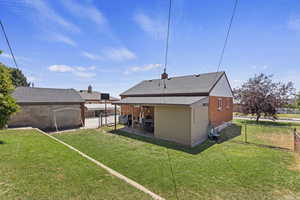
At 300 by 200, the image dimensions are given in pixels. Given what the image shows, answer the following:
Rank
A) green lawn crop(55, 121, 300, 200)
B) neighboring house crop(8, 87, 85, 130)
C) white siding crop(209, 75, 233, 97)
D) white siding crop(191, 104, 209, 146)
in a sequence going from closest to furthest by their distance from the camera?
green lawn crop(55, 121, 300, 200), white siding crop(191, 104, 209, 146), white siding crop(209, 75, 233, 97), neighboring house crop(8, 87, 85, 130)

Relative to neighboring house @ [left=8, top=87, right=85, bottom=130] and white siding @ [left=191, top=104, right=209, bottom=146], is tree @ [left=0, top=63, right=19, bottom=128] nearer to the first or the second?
neighboring house @ [left=8, top=87, right=85, bottom=130]

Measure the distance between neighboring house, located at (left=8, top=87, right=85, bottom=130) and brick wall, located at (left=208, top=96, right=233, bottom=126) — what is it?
1482 centimetres

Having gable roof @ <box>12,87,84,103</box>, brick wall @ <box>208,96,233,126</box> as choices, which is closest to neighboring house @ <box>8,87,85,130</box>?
gable roof @ <box>12,87,84,103</box>

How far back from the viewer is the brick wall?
12.2 meters

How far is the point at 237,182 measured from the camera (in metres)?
4.77

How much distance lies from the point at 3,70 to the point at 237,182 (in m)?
12.0

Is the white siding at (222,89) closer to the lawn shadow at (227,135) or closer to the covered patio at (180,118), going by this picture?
the covered patio at (180,118)

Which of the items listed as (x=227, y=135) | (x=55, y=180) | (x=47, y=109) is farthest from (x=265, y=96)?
(x=47, y=109)

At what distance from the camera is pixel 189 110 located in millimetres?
9008

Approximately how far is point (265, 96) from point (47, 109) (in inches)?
1078

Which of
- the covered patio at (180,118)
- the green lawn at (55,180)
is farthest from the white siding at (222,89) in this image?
the green lawn at (55,180)

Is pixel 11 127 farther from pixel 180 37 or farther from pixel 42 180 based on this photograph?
pixel 180 37

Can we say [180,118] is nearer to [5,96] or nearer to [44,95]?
A: [5,96]

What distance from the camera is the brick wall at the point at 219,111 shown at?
40.2 feet
